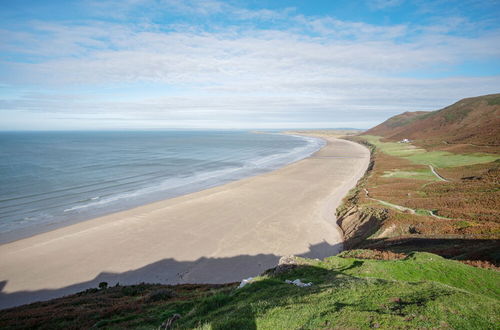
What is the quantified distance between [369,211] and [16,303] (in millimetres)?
29022

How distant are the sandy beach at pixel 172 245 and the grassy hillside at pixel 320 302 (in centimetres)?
394

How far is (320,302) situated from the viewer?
7.87 metres

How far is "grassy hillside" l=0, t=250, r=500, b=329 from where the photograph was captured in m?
6.74

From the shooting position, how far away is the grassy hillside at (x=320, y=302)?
674cm

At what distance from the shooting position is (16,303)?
1627 centimetres

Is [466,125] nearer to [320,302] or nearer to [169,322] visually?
[320,302]

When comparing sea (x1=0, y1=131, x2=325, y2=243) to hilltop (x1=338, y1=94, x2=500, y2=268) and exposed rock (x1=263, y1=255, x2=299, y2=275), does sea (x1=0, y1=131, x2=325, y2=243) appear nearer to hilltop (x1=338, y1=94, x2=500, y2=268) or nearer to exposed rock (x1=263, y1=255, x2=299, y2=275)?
exposed rock (x1=263, y1=255, x2=299, y2=275)

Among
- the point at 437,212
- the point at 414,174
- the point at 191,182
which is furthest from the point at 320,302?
the point at 414,174

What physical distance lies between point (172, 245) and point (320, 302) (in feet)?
60.4

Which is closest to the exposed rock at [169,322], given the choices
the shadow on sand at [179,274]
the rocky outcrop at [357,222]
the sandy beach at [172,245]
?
the shadow on sand at [179,274]

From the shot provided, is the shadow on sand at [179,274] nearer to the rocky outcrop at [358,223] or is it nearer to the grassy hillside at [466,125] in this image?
the rocky outcrop at [358,223]

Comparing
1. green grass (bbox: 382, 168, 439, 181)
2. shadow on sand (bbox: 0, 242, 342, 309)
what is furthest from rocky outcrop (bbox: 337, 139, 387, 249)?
green grass (bbox: 382, 168, 439, 181)

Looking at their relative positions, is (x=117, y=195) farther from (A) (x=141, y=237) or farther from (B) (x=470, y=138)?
(B) (x=470, y=138)

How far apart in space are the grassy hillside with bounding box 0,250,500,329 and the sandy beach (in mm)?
3938
